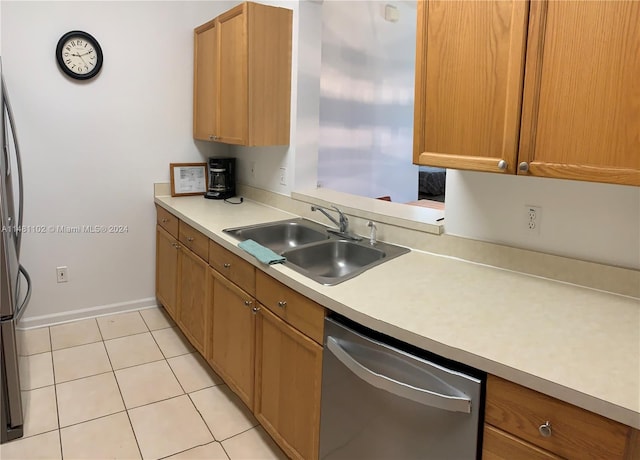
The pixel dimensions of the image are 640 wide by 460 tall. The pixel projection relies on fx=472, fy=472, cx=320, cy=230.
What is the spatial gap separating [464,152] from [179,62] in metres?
2.58

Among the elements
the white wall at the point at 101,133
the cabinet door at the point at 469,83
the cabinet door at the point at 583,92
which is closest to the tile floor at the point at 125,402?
the white wall at the point at 101,133

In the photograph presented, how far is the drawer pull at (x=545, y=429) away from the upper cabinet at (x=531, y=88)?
66 centimetres

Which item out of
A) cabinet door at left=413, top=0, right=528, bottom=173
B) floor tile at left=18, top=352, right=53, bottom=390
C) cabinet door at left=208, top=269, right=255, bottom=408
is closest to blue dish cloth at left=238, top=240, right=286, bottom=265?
cabinet door at left=208, top=269, right=255, bottom=408

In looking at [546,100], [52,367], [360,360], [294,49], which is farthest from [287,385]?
[294,49]

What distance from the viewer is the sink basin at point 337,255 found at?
7.18 feet

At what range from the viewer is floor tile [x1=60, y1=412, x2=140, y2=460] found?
82.4 inches

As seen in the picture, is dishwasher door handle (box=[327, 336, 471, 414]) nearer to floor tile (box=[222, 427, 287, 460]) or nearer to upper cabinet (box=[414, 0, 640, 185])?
upper cabinet (box=[414, 0, 640, 185])

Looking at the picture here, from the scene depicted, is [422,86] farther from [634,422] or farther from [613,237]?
[634,422]

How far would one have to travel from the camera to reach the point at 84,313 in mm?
3396

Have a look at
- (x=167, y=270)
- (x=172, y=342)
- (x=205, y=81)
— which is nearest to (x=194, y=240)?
(x=167, y=270)

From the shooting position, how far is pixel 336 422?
1655 millimetres

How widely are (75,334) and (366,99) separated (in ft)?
9.61

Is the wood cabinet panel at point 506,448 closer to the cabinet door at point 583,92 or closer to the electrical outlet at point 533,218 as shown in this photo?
the cabinet door at point 583,92

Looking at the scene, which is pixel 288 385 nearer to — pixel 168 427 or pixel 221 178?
pixel 168 427
